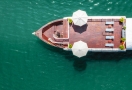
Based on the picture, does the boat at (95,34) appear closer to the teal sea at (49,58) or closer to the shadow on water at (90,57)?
the shadow on water at (90,57)

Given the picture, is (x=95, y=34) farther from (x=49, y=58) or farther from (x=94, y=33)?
(x=49, y=58)

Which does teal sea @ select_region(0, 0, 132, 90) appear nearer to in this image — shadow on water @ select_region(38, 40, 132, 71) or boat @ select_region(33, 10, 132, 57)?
shadow on water @ select_region(38, 40, 132, 71)

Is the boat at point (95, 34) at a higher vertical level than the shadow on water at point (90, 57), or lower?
higher

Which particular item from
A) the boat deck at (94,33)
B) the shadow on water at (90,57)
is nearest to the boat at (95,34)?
the boat deck at (94,33)

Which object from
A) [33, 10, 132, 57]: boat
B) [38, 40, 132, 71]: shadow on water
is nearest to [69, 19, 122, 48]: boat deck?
[33, 10, 132, 57]: boat

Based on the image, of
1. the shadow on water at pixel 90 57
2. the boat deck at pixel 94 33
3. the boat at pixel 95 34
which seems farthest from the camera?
the shadow on water at pixel 90 57

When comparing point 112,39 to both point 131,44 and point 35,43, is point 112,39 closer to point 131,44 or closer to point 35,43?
point 131,44
